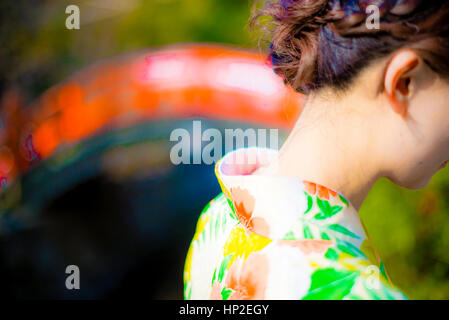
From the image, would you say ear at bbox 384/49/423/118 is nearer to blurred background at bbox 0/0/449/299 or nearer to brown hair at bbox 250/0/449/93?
brown hair at bbox 250/0/449/93

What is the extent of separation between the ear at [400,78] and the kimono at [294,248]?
174mm

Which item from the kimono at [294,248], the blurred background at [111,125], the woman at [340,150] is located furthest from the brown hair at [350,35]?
the blurred background at [111,125]

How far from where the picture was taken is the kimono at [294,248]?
21.4 inches

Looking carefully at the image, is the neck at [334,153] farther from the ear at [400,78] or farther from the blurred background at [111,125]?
the blurred background at [111,125]

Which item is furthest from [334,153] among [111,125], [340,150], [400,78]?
[111,125]

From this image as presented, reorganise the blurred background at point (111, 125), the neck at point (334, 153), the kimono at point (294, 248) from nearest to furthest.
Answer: the kimono at point (294, 248) → the neck at point (334, 153) → the blurred background at point (111, 125)

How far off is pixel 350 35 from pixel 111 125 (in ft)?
6.21

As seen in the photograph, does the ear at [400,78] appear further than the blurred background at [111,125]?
No

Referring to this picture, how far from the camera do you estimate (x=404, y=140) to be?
65 centimetres

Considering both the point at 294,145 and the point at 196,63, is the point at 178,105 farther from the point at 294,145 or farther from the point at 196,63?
the point at 294,145

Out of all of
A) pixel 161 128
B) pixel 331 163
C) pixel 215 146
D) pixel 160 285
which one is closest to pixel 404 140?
pixel 331 163

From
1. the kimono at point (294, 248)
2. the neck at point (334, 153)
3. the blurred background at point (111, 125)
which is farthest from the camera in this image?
the blurred background at point (111, 125)

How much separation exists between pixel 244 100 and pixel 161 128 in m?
0.57

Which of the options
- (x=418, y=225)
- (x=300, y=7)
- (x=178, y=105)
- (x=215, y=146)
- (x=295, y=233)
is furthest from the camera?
(x=178, y=105)
